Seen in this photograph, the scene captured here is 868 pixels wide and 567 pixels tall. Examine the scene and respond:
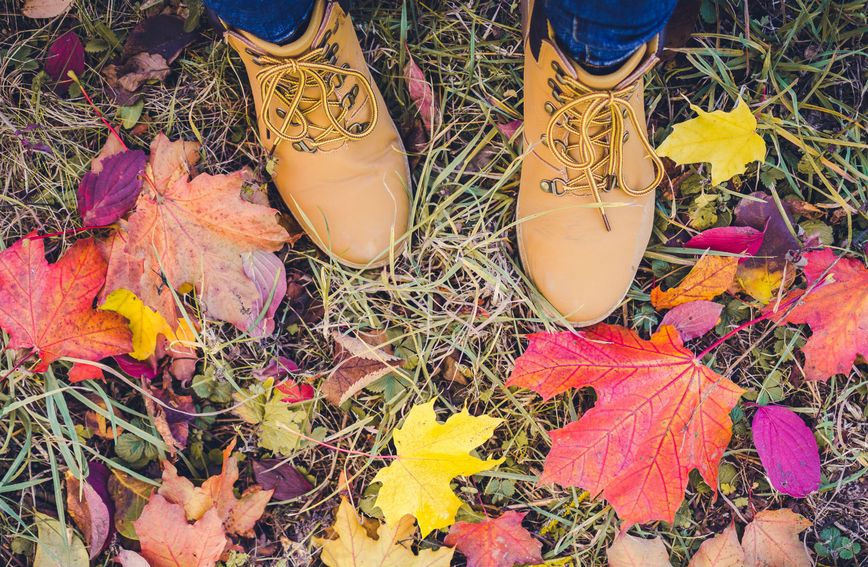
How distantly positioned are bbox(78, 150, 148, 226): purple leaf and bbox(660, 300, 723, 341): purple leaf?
3.74ft

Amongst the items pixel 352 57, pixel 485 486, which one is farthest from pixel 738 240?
pixel 352 57

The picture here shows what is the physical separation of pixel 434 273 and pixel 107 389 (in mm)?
772

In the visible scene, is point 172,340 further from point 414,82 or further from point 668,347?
point 668,347

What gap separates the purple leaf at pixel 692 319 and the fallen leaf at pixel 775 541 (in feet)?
1.41

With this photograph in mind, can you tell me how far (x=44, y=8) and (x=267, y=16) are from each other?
72cm

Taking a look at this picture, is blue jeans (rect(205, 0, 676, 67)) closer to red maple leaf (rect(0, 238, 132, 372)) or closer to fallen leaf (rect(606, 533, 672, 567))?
red maple leaf (rect(0, 238, 132, 372))

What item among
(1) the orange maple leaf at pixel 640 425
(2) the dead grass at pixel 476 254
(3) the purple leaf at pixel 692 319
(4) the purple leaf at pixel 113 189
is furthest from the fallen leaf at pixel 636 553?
(4) the purple leaf at pixel 113 189

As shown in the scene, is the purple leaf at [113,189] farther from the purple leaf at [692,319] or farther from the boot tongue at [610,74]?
the purple leaf at [692,319]

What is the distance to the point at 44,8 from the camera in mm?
1424

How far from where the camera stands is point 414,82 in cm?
139

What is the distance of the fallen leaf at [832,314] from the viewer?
1298 millimetres

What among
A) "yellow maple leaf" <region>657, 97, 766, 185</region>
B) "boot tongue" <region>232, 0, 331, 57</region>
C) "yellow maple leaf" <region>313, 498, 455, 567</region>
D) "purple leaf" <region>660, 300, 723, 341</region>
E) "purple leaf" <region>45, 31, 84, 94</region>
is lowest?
"yellow maple leaf" <region>313, 498, 455, 567</region>

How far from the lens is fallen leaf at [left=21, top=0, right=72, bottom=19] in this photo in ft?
4.66

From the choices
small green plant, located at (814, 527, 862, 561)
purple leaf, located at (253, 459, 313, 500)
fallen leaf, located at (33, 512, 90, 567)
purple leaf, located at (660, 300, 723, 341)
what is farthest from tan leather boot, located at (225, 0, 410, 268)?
small green plant, located at (814, 527, 862, 561)
